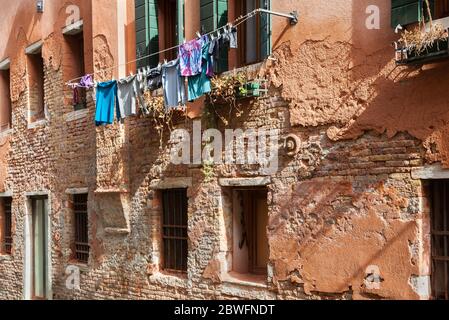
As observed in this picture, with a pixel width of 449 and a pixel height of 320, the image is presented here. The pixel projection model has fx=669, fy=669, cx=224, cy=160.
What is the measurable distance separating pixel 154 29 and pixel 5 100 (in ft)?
20.3

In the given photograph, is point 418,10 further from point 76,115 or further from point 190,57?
point 76,115

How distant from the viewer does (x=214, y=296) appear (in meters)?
8.14

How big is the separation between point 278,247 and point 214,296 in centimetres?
131

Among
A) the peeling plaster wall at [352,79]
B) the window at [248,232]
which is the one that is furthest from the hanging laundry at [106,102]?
the peeling plaster wall at [352,79]

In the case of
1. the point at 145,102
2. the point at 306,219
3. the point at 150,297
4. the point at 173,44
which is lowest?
the point at 150,297

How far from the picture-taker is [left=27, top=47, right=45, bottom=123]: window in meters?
12.6

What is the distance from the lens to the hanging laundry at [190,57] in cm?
778

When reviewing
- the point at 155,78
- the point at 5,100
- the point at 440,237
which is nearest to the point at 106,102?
the point at 155,78

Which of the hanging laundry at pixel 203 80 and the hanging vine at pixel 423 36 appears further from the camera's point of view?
the hanging laundry at pixel 203 80

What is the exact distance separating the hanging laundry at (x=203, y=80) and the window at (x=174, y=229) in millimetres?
1514

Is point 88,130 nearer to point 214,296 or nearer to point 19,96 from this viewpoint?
point 19,96

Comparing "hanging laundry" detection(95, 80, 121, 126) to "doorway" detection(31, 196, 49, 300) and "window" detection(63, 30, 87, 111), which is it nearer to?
"window" detection(63, 30, 87, 111)

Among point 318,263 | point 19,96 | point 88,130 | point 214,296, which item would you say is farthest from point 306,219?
point 19,96

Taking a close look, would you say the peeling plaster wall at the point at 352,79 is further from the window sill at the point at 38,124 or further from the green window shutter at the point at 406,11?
the window sill at the point at 38,124
